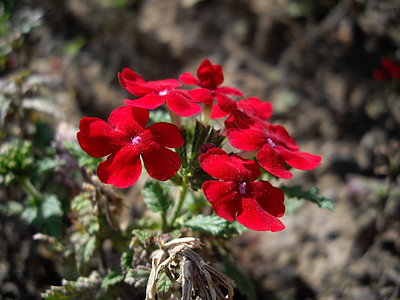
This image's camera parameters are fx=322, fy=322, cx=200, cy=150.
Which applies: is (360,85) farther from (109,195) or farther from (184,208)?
(109,195)

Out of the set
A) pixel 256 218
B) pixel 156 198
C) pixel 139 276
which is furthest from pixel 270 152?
pixel 139 276

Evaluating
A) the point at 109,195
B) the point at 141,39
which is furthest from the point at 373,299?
the point at 141,39

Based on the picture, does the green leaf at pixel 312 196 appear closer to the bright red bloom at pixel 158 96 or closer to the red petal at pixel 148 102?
the bright red bloom at pixel 158 96

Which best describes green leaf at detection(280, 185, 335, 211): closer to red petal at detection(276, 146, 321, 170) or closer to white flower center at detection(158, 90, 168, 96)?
red petal at detection(276, 146, 321, 170)

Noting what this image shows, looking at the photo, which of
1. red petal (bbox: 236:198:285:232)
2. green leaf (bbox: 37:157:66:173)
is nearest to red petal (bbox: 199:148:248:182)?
red petal (bbox: 236:198:285:232)

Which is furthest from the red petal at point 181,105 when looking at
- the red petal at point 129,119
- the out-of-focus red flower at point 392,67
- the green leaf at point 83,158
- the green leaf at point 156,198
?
the out-of-focus red flower at point 392,67
